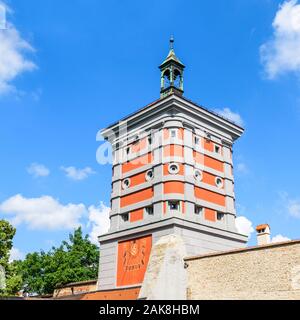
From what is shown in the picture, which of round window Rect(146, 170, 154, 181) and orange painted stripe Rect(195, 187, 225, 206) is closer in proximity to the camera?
orange painted stripe Rect(195, 187, 225, 206)

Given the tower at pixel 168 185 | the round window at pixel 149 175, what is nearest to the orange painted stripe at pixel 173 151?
the tower at pixel 168 185

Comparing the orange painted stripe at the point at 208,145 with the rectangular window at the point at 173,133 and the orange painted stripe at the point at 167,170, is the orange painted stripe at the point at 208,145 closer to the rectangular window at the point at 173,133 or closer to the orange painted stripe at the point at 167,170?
the rectangular window at the point at 173,133

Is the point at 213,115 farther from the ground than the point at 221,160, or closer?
farther from the ground

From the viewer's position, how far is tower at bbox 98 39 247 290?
98.6ft

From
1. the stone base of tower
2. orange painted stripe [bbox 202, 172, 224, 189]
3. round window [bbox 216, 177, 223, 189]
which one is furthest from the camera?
round window [bbox 216, 177, 223, 189]

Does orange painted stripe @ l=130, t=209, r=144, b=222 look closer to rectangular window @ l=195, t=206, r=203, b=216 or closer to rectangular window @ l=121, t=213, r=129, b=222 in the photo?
rectangular window @ l=121, t=213, r=129, b=222

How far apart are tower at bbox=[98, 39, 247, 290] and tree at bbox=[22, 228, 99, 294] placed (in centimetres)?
1709

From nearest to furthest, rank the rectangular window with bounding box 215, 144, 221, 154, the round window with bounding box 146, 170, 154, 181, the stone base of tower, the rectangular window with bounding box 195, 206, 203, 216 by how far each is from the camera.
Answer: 1. the stone base of tower
2. the rectangular window with bounding box 195, 206, 203, 216
3. the round window with bounding box 146, 170, 154, 181
4. the rectangular window with bounding box 215, 144, 221, 154

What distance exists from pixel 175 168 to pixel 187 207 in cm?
309

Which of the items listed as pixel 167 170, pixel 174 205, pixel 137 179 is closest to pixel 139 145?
pixel 137 179

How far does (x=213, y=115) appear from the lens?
113 ft

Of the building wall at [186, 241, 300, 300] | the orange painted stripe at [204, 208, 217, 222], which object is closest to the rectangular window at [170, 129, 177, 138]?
the orange painted stripe at [204, 208, 217, 222]
